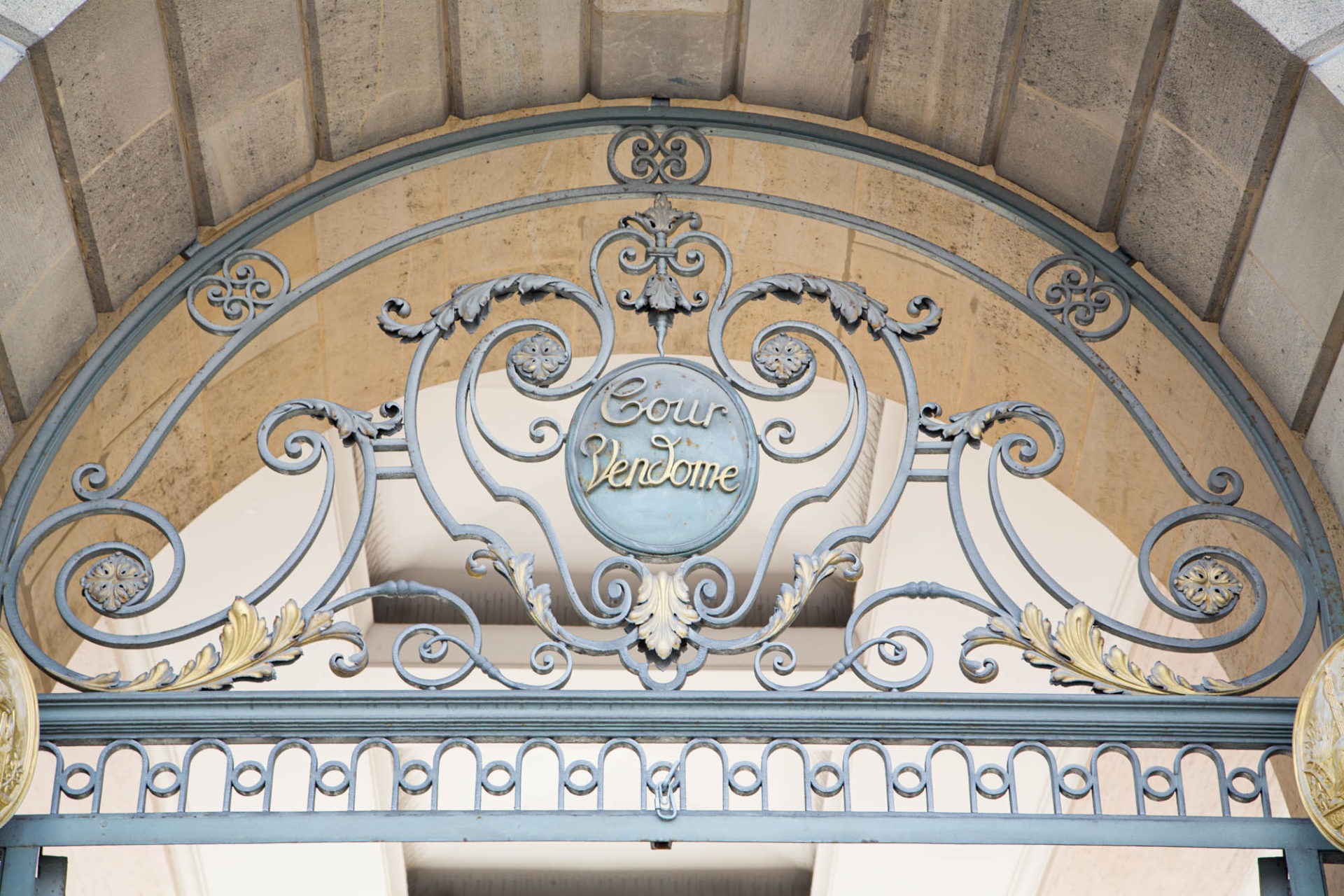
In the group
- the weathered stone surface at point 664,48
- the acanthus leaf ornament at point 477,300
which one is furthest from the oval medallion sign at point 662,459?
the weathered stone surface at point 664,48

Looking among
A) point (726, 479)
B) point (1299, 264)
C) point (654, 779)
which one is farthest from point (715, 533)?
point (1299, 264)

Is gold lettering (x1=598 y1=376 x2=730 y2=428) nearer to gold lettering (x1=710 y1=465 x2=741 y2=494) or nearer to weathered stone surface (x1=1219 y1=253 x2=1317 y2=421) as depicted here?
gold lettering (x1=710 y1=465 x2=741 y2=494)

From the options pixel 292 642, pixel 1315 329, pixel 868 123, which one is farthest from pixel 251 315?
pixel 1315 329

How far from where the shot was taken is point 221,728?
3.75 meters

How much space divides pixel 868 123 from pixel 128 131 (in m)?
2.12

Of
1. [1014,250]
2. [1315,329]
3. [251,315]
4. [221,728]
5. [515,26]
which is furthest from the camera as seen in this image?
[1014,250]

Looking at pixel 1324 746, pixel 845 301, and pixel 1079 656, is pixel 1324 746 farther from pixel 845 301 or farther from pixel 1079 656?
pixel 845 301

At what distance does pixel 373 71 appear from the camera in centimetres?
469

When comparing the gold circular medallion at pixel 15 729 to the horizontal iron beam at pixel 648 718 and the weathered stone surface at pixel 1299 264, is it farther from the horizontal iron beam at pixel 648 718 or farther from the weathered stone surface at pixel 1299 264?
the weathered stone surface at pixel 1299 264

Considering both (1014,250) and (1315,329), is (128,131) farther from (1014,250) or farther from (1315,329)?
(1315,329)

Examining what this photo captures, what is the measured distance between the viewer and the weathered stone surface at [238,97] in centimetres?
425

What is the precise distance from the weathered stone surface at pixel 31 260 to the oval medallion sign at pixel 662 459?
1317mm

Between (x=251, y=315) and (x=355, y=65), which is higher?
(x=355, y=65)

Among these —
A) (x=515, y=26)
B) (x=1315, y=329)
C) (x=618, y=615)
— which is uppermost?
(x=515, y=26)
